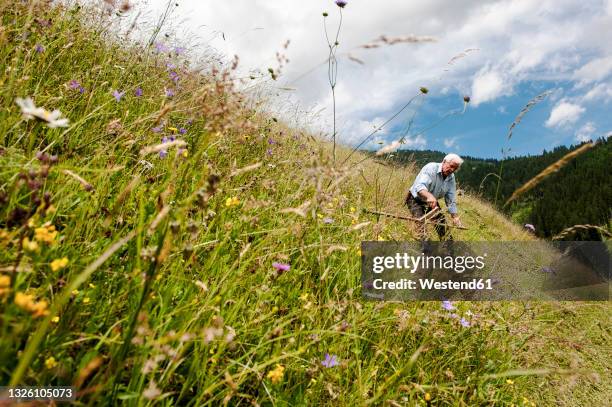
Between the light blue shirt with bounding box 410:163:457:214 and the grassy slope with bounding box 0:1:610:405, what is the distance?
11.6 feet

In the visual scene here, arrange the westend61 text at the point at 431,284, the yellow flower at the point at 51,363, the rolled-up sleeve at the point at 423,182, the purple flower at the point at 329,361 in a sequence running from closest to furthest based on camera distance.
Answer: the yellow flower at the point at 51,363 → the purple flower at the point at 329,361 → the westend61 text at the point at 431,284 → the rolled-up sleeve at the point at 423,182

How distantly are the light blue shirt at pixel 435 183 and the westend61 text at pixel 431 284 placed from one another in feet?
9.77

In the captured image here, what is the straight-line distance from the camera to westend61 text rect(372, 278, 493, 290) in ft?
8.68

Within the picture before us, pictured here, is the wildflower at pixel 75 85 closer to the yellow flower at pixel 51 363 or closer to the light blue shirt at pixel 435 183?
the yellow flower at pixel 51 363

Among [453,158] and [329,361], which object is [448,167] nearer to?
[453,158]

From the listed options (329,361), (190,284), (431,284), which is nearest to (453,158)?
(431,284)

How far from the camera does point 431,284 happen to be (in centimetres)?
312

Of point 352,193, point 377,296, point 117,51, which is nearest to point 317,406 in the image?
point 377,296

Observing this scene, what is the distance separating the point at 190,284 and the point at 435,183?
19.0ft

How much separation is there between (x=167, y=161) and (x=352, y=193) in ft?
8.03

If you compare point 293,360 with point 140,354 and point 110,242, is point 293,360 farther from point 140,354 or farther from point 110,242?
point 110,242

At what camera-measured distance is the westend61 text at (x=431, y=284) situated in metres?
2.65

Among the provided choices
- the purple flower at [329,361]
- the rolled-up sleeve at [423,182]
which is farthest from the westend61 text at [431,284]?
the rolled-up sleeve at [423,182]

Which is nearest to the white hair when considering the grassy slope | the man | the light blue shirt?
the man
